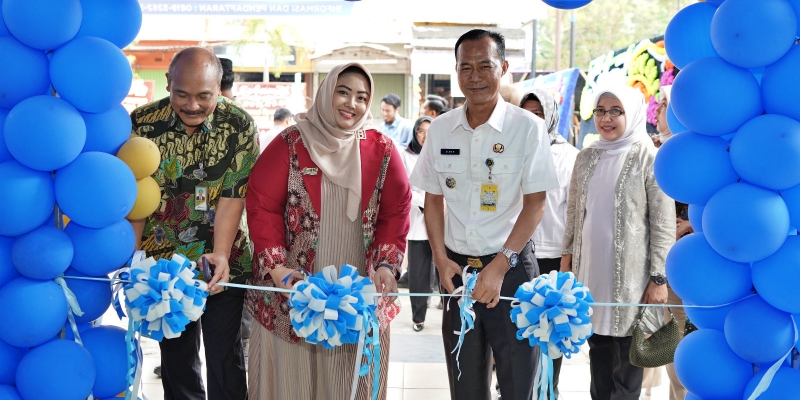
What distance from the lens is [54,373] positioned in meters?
2.12

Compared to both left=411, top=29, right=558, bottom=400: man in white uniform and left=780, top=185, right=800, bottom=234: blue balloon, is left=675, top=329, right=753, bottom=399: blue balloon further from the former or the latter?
left=411, top=29, right=558, bottom=400: man in white uniform

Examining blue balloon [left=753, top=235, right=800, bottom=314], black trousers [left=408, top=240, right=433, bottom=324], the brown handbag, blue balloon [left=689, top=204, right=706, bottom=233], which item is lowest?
black trousers [left=408, top=240, right=433, bottom=324]

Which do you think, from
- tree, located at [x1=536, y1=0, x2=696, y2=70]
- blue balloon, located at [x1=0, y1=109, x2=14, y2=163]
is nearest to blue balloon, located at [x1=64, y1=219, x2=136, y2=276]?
blue balloon, located at [x1=0, y1=109, x2=14, y2=163]

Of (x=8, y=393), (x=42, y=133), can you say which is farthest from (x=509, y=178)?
(x=8, y=393)

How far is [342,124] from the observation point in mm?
2545

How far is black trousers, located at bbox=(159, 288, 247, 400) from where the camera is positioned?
268 cm

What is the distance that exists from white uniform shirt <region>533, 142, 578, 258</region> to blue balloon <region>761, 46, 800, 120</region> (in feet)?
5.60

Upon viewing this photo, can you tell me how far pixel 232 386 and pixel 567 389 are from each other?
2021mm

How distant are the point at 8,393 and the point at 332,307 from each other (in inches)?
38.4

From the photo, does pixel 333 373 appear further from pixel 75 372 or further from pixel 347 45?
pixel 347 45

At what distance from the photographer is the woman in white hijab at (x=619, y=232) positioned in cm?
287

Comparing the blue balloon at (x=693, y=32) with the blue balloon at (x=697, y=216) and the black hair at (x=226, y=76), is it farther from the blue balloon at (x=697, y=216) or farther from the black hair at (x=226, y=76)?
the black hair at (x=226, y=76)

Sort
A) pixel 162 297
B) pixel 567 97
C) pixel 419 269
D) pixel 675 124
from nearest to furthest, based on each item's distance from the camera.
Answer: pixel 162 297
pixel 675 124
pixel 419 269
pixel 567 97

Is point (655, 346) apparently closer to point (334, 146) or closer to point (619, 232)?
point (619, 232)
